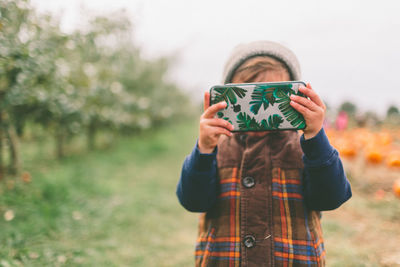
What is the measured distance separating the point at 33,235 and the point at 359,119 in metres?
8.09

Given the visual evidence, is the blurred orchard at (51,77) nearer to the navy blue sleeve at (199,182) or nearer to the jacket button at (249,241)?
the navy blue sleeve at (199,182)

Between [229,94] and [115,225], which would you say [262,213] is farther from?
[115,225]

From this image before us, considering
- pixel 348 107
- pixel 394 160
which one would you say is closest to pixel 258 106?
pixel 394 160

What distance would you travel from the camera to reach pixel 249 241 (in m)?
1.18

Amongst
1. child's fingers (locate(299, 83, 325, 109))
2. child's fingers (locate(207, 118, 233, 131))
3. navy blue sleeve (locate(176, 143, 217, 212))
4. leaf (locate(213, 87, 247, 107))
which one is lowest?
navy blue sleeve (locate(176, 143, 217, 212))

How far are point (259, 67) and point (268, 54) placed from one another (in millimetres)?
75

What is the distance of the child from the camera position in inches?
45.1

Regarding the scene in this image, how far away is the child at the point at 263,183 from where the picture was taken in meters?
1.15

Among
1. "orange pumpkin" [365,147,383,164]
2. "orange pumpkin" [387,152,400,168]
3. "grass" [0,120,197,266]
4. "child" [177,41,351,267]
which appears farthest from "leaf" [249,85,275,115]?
"orange pumpkin" [365,147,383,164]

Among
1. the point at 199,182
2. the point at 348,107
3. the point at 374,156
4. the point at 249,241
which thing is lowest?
the point at 249,241

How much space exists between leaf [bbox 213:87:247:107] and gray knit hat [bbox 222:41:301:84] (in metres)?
0.28

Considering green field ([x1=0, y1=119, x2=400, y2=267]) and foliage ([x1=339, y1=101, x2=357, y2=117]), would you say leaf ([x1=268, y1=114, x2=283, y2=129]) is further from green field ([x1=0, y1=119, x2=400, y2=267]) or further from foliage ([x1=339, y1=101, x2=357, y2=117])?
foliage ([x1=339, y1=101, x2=357, y2=117])

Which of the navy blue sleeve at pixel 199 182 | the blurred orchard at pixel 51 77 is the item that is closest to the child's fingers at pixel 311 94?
the navy blue sleeve at pixel 199 182

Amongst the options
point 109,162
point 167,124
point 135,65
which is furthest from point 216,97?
point 167,124
